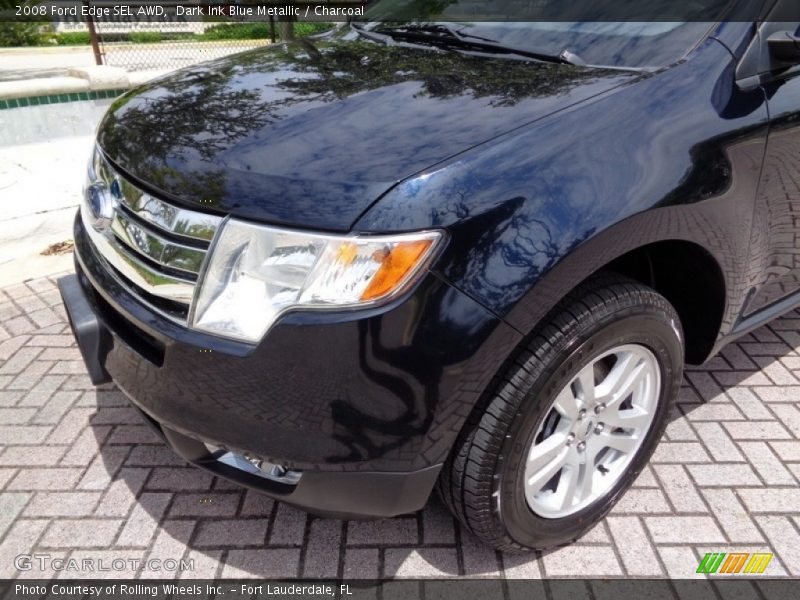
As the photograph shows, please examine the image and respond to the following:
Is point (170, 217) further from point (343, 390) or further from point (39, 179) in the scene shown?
point (39, 179)

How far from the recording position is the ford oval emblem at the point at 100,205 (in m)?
1.92

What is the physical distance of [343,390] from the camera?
148cm

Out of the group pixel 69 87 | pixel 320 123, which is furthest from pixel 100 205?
pixel 69 87

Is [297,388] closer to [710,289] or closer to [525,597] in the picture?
[525,597]

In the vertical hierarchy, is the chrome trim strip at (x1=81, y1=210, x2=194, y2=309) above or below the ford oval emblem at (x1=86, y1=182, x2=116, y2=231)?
below

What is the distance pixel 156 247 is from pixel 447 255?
777mm

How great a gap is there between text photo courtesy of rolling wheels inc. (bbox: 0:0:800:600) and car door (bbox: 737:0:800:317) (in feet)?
0.04

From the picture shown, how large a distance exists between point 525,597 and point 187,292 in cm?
132

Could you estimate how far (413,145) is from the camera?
1599 mm

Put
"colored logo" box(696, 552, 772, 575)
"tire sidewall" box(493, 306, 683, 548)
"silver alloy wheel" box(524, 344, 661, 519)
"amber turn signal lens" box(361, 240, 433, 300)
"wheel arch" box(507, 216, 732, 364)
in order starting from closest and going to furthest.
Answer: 1. "amber turn signal lens" box(361, 240, 433, 300)
2. "wheel arch" box(507, 216, 732, 364)
3. "tire sidewall" box(493, 306, 683, 548)
4. "silver alloy wheel" box(524, 344, 661, 519)
5. "colored logo" box(696, 552, 772, 575)

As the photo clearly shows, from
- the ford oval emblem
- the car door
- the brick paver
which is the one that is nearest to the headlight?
the ford oval emblem

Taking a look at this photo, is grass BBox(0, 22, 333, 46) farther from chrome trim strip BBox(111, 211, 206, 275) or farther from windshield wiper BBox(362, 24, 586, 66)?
chrome trim strip BBox(111, 211, 206, 275)

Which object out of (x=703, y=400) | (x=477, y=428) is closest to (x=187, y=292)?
(x=477, y=428)

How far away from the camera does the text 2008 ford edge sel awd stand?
1.47m
